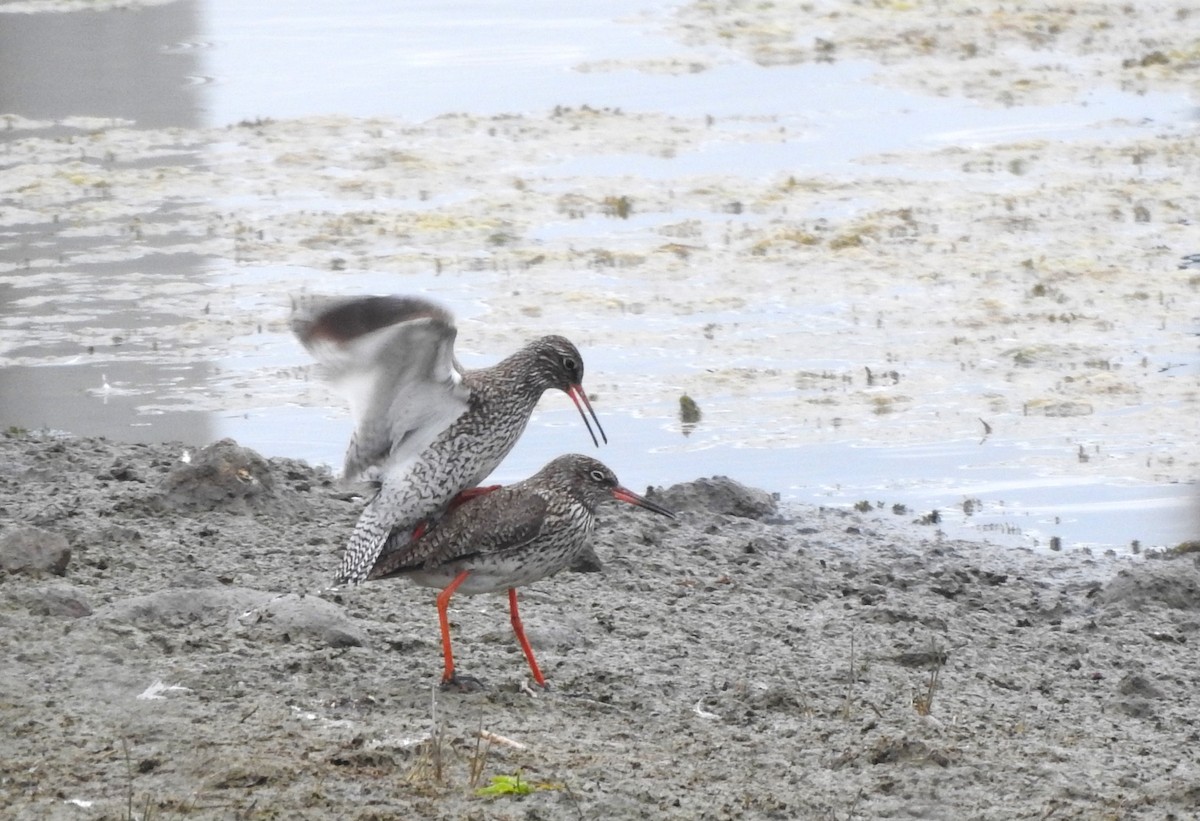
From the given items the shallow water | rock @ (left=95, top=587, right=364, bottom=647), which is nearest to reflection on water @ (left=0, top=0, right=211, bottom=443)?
the shallow water

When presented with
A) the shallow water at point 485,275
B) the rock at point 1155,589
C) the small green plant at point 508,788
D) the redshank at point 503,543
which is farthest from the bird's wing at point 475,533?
the shallow water at point 485,275

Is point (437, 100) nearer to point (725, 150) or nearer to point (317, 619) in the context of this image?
point (725, 150)

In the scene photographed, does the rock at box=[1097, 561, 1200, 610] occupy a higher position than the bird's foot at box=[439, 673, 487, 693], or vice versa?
the bird's foot at box=[439, 673, 487, 693]

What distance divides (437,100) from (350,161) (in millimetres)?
2511

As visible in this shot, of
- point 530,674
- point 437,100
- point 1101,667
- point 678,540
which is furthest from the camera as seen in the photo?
point 437,100

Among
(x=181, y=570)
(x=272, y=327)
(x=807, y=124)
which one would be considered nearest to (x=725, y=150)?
(x=807, y=124)

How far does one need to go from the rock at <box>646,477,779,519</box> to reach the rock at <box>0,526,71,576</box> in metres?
2.63

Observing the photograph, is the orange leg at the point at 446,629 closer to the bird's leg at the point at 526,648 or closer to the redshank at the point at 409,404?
the bird's leg at the point at 526,648

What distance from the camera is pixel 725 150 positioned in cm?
1503

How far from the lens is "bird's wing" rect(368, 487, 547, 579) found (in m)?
6.00

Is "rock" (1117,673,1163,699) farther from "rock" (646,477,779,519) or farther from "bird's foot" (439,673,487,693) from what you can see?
"rock" (646,477,779,519)

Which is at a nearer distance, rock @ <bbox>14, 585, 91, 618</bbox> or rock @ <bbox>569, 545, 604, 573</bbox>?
rock @ <bbox>14, 585, 91, 618</bbox>

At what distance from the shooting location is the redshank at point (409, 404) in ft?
19.0

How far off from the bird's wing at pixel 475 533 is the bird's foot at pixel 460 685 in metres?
0.41
